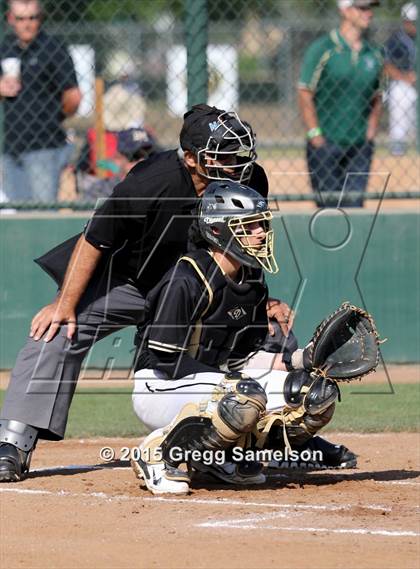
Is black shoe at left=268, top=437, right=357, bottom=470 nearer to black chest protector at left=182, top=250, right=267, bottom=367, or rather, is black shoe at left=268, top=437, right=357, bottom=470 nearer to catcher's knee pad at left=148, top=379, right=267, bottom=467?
black chest protector at left=182, top=250, right=267, bottom=367

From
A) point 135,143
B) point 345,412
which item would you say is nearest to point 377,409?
point 345,412

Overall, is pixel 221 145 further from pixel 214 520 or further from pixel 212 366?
pixel 214 520

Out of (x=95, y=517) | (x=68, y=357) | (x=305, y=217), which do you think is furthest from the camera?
(x=305, y=217)

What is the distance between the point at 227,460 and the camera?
5.64 metres

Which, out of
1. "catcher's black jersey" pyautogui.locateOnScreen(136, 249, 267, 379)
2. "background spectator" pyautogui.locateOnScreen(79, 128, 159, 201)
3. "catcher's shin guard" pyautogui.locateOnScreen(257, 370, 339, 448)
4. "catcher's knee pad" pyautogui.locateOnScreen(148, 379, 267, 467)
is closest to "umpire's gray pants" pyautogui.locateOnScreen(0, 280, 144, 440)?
"catcher's black jersey" pyautogui.locateOnScreen(136, 249, 267, 379)

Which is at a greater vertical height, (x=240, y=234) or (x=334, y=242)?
(x=334, y=242)

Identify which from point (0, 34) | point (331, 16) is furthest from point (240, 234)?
point (331, 16)

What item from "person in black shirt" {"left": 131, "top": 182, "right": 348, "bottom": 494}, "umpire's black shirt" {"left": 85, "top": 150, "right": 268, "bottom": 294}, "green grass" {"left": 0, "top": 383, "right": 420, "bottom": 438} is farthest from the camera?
"green grass" {"left": 0, "top": 383, "right": 420, "bottom": 438}

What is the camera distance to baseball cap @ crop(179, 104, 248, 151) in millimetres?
5652

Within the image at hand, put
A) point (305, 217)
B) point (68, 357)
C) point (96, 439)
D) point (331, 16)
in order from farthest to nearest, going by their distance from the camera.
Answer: point (331, 16) < point (305, 217) < point (96, 439) < point (68, 357)

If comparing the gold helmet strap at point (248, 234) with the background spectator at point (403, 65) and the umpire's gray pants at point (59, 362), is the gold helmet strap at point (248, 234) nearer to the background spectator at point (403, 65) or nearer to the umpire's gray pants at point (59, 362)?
the umpire's gray pants at point (59, 362)

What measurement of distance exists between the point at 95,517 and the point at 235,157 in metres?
1.81

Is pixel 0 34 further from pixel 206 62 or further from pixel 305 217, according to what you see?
pixel 305 217

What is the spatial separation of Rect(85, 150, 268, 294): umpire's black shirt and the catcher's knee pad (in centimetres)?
92
